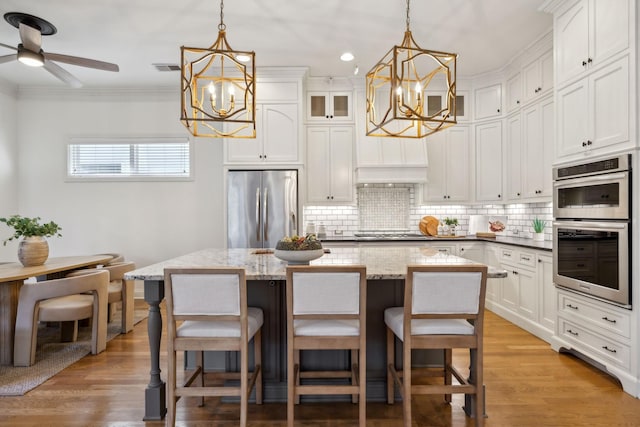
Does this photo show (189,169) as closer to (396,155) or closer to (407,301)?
(396,155)

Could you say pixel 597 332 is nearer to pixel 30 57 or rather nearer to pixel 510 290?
pixel 510 290

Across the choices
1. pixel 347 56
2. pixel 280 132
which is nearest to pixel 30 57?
pixel 280 132

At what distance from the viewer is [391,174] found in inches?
197

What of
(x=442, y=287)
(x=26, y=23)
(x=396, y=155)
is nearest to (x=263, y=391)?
(x=442, y=287)

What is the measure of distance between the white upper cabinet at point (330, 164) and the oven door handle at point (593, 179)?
2548 millimetres

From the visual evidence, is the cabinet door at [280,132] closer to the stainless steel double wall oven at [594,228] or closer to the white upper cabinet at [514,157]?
the white upper cabinet at [514,157]

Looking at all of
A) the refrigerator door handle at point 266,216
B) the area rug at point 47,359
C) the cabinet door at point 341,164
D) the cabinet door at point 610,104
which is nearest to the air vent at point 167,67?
the refrigerator door handle at point 266,216

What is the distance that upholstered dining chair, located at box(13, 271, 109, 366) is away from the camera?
310cm

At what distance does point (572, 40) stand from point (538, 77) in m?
1.01

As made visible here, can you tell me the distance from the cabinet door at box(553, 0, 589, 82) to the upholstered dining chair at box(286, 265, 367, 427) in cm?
272

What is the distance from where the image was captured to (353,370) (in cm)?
226

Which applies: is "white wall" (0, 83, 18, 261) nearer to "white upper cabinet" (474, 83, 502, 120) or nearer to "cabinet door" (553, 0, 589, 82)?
"white upper cabinet" (474, 83, 502, 120)

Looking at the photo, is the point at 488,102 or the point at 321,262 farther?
the point at 488,102

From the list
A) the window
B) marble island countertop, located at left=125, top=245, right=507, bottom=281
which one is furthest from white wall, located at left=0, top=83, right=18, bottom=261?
marble island countertop, located at left=125, top=245, right=507, bottom=281
